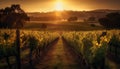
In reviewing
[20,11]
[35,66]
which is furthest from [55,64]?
[20,11]

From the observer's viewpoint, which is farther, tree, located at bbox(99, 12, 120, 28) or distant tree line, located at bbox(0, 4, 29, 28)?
tree, located at bbox(99, 12, 120, 28)

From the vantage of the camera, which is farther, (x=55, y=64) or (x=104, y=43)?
(x=55, y=64)

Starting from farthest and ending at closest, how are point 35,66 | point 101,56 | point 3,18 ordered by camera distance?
point 3,18
point 35,66
point 101,56

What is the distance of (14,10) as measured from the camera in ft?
294

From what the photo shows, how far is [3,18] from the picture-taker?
8281 cm

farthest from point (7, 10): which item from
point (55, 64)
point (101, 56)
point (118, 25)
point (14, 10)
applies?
point (101, 56)

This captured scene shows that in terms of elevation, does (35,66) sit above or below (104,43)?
below

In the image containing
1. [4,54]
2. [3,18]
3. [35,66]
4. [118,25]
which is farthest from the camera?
[118,25]

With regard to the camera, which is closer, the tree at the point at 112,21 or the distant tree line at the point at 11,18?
the distant tree line at the point at 11,18

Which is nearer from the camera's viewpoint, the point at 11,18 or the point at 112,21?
the point at 11,18

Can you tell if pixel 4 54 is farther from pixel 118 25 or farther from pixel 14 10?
pixel 118 25

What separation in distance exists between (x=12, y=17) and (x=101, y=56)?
67539 mm

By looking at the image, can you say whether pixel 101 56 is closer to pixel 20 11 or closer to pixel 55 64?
pixel 55 64

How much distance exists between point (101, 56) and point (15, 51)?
23.6ft
